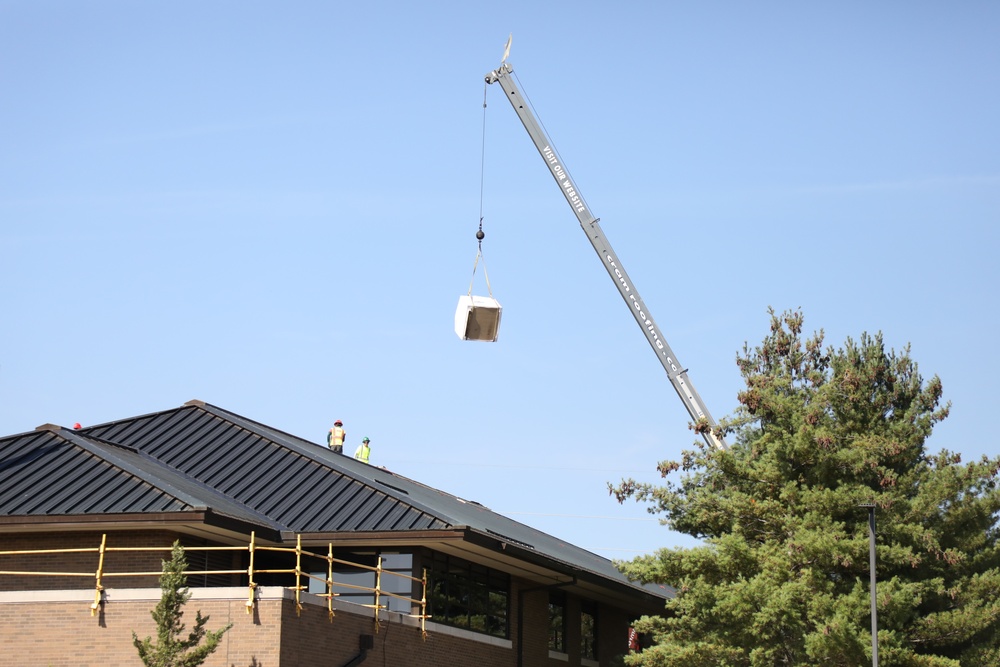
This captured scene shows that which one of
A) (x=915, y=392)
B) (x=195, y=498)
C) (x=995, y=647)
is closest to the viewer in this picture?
(x=195, y=498)

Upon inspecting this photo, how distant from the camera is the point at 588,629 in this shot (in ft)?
123

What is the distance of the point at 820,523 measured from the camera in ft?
93.0

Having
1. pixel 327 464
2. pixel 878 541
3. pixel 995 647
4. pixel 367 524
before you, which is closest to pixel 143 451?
pixel 327 464

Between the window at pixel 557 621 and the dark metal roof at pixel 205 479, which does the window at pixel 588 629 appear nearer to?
the window at pixel 557 621

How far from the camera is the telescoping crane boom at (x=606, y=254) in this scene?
4078 cm

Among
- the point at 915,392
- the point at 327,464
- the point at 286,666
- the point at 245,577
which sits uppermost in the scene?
the point at 915,392

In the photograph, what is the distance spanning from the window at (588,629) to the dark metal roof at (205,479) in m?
4.31

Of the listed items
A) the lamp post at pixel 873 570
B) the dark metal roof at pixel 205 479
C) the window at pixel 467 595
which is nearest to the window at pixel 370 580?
the window at pixel 467 595

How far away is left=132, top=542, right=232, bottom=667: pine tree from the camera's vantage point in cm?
2088

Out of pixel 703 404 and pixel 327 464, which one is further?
pixel 703 404

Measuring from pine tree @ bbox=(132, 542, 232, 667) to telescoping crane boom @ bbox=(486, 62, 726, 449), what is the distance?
20.6 metres

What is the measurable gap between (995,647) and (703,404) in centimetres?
1339

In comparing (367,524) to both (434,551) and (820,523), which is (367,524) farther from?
(820,523)

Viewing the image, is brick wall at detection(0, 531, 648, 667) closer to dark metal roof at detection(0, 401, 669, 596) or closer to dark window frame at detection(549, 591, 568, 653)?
dark metal roof at detection(0, 401, 669, 596)
